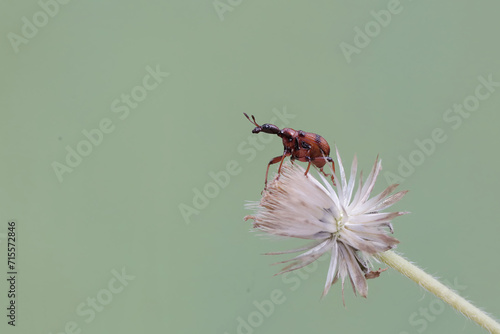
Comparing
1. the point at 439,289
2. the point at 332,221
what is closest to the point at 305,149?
the point at 332,221

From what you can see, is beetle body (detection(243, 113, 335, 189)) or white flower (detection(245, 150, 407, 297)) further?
beetle body (detection(243, 113, 335, 189))

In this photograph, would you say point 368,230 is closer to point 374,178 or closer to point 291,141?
point 374,178

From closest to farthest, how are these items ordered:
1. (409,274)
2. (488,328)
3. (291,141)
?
(488,328)
(409,274)
(291,141)

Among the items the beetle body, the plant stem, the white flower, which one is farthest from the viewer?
the beetle body

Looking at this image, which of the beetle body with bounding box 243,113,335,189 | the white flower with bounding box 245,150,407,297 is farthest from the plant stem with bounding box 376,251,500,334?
the beetle body with bounding box 243,113,335,189

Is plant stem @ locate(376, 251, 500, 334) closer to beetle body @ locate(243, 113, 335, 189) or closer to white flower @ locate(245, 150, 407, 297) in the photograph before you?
white flower @ locate(245, 150, 407, 297)

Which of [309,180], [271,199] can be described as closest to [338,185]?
[309,180]
